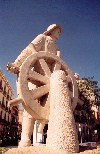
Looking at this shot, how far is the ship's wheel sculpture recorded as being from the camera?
518cm

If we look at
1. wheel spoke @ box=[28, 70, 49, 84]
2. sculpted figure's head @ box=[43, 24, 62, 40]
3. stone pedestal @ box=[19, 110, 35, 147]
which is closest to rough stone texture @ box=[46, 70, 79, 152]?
wheel spoke @ box=[28, 70, 49, 84]

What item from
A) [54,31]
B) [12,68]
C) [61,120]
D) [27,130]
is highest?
[54,31]

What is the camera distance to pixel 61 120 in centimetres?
483

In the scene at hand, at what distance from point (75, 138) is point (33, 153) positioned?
37.2 inches

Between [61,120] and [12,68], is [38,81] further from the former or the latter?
[61,120]

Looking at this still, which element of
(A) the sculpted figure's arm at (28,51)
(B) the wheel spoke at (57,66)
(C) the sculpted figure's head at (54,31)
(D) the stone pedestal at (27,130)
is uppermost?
(C) the sculpted figure's head at (54,31)

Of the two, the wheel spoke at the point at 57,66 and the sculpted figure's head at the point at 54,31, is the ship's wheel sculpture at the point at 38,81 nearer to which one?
the wheel spoke at the point at 57,66

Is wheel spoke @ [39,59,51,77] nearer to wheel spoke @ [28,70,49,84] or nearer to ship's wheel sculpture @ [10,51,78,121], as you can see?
ship's wheel sculpture @ [10,51,78,121]

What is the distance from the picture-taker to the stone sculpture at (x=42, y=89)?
4.90 m

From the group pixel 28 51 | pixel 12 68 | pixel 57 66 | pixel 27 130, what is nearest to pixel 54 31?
pixel 57 66

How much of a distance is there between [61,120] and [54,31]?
3140mm

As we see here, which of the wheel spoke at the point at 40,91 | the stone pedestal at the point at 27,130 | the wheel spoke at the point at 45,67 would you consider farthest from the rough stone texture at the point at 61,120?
the stone pedestal at the point at 27,130

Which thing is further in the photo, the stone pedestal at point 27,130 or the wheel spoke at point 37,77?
the wheel spoke at point 37,77

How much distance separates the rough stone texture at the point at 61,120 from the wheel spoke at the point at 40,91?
22 cm
